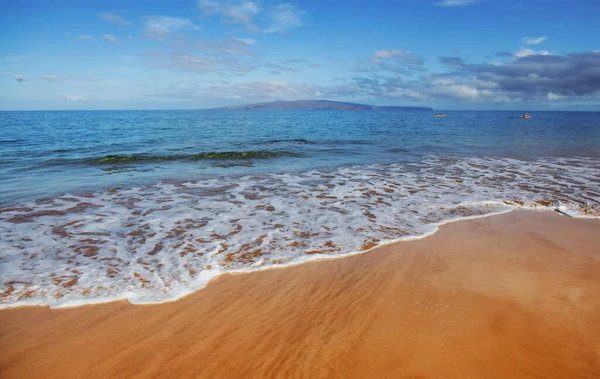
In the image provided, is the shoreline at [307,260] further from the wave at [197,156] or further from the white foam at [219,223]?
the wave at [197,156]

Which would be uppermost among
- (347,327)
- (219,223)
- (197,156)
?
(197,156)

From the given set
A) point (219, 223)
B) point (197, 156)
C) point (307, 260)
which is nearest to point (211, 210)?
point (219, 223)

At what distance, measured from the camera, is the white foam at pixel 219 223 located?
4.30 metres

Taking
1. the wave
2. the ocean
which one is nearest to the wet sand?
the ocean

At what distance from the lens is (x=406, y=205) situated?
768 cm

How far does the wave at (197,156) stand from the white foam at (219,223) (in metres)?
5.61

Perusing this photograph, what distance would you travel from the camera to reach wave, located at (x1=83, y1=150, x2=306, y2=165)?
15079mm

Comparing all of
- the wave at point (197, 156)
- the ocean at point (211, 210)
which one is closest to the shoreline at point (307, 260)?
the ocean at point (211, 210)

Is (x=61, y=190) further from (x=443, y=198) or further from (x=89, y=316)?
(x=443, y=198)

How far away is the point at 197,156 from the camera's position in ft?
53.0

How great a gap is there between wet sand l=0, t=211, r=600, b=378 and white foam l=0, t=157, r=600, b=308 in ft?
1.55

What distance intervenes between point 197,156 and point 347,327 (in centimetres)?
1427

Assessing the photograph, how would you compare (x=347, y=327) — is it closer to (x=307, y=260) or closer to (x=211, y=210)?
(x=307, y=260)

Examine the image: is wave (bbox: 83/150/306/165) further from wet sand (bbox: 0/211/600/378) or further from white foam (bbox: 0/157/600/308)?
wet sand (bbox: 0/211/600/378)
